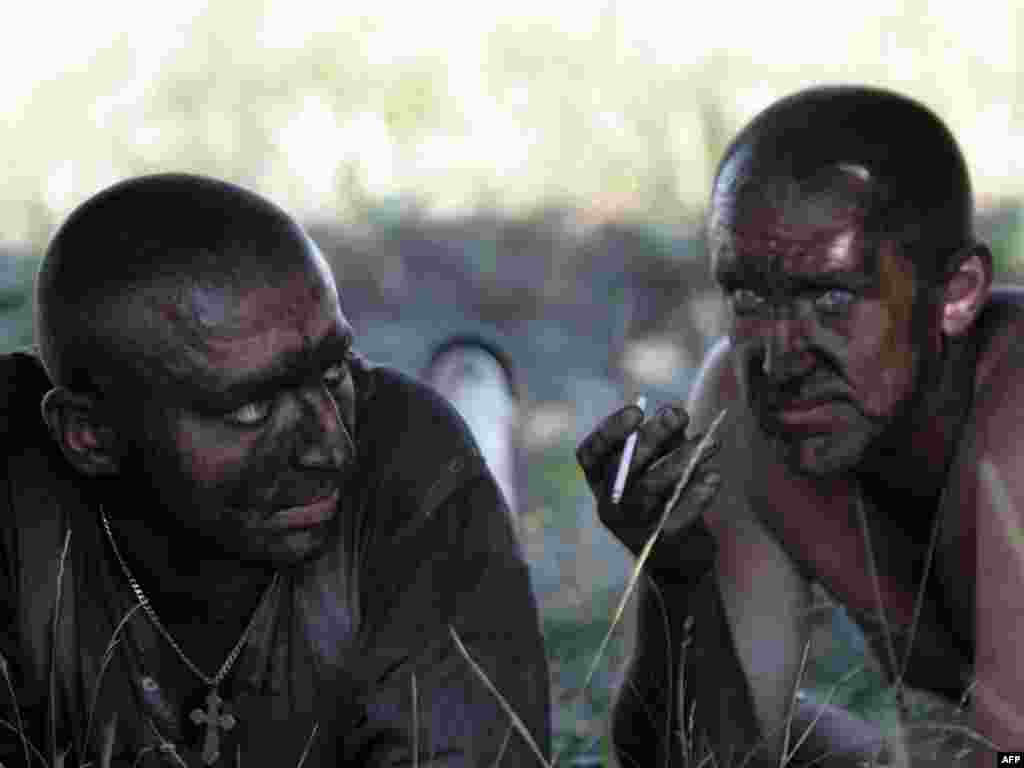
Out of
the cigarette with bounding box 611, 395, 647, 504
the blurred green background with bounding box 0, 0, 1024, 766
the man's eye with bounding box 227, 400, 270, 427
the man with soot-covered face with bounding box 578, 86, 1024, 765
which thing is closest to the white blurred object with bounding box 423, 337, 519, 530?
the blurred green background with bounding box 0, 0, 1024, 766

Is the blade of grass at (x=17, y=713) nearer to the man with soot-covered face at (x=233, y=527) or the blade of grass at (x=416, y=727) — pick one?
the man with soot-covered face at (x=233, y=527)

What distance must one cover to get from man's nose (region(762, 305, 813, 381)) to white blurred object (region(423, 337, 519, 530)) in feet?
5.56

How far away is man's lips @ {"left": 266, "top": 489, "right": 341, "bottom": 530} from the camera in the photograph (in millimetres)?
3127

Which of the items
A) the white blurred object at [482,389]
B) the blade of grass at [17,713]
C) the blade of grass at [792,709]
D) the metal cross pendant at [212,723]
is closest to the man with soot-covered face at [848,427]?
the blade of grass at [792,709]

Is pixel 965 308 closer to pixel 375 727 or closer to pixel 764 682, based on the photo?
pixel 764 682

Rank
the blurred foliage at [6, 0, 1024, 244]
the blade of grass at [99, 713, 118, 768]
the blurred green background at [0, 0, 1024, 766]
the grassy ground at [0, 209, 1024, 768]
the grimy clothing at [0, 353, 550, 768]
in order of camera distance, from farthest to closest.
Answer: the blurred foliage at [6, 0, 1024, 244]
the blurred green background at [0, 0, 1024, 766]
the grassy ground at [0, 209, 1024, 768]
the grimy clothing at [0, 353, 550, 768]
the blade of grass at [99, 713, 118, 768]

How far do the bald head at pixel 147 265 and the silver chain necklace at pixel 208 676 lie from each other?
30 cm

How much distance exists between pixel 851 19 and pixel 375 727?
5.49 meters

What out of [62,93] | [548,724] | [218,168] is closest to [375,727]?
[548,724]

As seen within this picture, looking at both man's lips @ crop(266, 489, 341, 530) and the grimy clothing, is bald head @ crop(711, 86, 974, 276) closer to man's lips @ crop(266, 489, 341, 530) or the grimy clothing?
the grimy clothing

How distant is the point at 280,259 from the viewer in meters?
3.13

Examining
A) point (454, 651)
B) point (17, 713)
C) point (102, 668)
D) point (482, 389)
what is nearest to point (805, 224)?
point (454, 651)

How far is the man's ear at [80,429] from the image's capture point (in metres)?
3.22

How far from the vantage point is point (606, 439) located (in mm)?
3402
